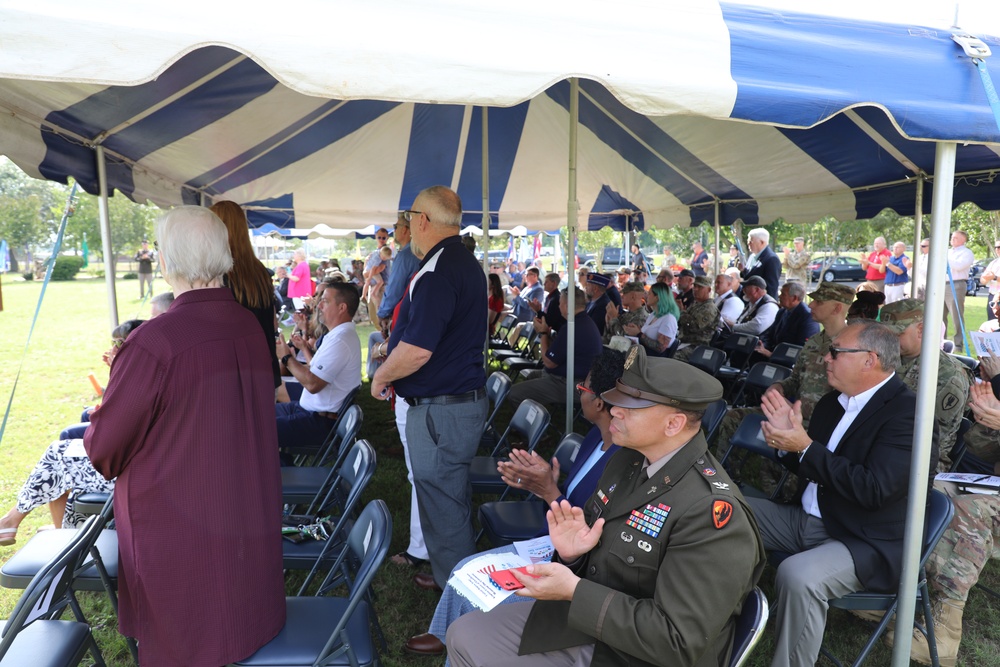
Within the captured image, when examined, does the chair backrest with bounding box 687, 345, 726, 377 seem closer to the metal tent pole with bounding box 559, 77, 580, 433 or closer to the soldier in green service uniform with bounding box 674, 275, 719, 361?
the soldier in green service uniform with bounding box 674, 275, 719, 361

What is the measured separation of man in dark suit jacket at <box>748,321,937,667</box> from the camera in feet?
7.47

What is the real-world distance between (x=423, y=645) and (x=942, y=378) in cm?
275

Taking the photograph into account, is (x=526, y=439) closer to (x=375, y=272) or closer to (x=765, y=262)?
(x=375, y=272)

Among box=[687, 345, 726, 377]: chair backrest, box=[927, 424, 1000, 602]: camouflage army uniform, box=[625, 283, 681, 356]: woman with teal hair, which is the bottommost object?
box=[927, 424, 1000, 602]: camouflage army uniform

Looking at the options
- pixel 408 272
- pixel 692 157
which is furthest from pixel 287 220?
pixel 692 157

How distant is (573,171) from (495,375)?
147cm

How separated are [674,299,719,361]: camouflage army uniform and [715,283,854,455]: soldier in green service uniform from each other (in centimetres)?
257

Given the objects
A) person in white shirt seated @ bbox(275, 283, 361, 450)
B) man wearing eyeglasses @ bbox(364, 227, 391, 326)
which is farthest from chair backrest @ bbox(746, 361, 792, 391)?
man wearing eyeglasses @ bbox(364, 227, 391, 326)

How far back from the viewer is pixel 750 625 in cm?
163

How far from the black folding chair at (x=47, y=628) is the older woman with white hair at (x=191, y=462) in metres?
0.21

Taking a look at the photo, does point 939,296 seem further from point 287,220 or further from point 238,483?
point 287,220

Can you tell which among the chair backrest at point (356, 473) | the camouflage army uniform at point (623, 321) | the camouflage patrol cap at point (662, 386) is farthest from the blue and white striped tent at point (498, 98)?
the camouflage army uniform at point (623, 321)

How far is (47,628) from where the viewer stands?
196cm

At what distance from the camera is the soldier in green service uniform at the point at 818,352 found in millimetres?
3752
